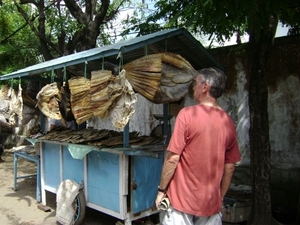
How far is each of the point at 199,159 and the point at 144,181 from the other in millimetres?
1781

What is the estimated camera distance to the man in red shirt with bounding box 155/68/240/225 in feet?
7.38

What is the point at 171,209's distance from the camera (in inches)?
92.2

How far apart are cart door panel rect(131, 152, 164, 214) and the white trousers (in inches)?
54.9

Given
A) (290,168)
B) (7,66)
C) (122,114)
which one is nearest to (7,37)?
(7,66)

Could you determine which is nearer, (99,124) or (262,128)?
(262,128)

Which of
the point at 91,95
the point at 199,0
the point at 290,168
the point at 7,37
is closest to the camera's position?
the point at 199,0

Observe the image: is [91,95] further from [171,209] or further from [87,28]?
[87,28]

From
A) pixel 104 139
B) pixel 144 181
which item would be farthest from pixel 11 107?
pixel 144 181

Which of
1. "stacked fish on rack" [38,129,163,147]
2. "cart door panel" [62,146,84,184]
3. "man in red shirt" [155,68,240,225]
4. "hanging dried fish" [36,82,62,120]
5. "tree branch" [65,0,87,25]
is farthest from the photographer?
"tree branch" [65,0,87,25]

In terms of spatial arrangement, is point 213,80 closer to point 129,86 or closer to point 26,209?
point 129,86

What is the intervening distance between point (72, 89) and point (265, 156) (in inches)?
95.5

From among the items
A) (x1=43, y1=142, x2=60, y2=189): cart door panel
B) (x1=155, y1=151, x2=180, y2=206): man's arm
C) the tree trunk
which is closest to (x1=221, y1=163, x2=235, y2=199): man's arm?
(x1=155, y1=151, x2=180, y2=206): man's arm

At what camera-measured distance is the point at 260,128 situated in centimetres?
371

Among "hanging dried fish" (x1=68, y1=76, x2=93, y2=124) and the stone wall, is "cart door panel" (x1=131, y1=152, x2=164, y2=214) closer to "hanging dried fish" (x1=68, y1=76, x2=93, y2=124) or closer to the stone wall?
"hanging dried fish" (x1=68, y1=76, x2=93, y2=124)
